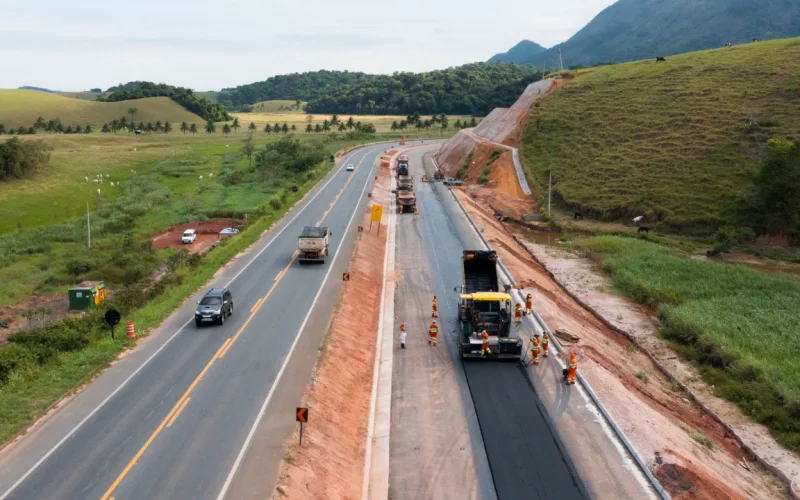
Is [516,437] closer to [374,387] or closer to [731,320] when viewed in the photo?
[374,387]

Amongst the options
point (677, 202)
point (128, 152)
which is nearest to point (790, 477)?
point (677, 202)

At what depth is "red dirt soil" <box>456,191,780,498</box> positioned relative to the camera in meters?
19.4

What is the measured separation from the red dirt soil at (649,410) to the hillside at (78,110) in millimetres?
152695

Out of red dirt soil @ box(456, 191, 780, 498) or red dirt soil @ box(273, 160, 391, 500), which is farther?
red dirt soil @ box(456, 191, 780, 498)

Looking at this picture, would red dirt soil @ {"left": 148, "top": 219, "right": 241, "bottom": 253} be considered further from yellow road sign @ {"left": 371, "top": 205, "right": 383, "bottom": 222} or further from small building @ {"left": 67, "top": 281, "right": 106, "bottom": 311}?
yellow road sign @ {"left": 371, "top": 205, "right": 383, "bottom": 222}

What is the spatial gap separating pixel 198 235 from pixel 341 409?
3913 cm

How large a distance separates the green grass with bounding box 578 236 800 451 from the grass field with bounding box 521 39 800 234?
13.8 m

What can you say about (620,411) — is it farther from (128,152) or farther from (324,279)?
(128,152)

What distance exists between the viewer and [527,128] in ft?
292

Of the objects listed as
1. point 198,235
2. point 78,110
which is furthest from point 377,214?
point 78,110

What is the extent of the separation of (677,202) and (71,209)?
62325 millimetres

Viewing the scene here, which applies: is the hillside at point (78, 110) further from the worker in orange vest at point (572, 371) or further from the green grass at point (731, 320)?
the worker in orange vest at point (572, 371)

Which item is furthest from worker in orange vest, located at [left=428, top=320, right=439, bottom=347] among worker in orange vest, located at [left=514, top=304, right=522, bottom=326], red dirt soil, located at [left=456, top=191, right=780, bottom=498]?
red dirt soil, located at [left=456, top=191, right=780, bottom=498]

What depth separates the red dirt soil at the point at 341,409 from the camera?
55.1ft
